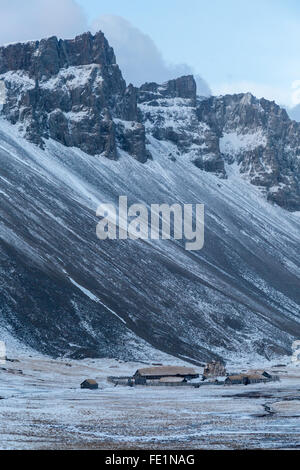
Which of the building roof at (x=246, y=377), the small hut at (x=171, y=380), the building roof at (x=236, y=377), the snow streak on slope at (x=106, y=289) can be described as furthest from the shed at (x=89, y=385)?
the building roof at (x=236, y=377)

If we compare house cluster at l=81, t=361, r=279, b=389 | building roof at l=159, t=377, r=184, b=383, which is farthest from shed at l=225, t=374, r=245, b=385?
building roof at l=159, t=377, r=184, b=383

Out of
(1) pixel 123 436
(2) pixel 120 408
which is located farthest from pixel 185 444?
(2) pixel 120 408

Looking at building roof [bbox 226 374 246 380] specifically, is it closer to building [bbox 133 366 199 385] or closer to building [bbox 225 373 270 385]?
building [bbox 225 373 270 385]

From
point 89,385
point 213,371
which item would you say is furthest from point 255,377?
point 89,385

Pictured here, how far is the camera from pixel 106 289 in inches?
5266

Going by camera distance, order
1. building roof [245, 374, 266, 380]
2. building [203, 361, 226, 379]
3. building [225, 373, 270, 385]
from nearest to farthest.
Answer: building [225, 373, 270, 385]
building roof [245, 374, 266, 380]
building [203, 361, 226, 379]

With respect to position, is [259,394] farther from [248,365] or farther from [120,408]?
[248,365]

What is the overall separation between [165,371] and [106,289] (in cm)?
3629

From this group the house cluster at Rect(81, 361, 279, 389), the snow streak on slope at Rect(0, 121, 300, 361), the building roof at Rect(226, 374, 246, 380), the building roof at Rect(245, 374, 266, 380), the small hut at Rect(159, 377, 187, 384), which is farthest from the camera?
the snow streak on slope at Rect(0, 121, 300, 361)

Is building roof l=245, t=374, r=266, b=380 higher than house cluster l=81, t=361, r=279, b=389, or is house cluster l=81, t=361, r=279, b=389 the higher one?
building roof l=245, t=374, r=266, b=380

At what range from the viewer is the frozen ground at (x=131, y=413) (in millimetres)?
45156

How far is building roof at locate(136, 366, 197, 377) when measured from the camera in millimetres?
98125

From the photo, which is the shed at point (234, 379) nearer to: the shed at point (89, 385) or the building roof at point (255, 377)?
the building roof at point (255, 377)

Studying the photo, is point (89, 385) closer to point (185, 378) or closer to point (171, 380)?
point (171, 380)
